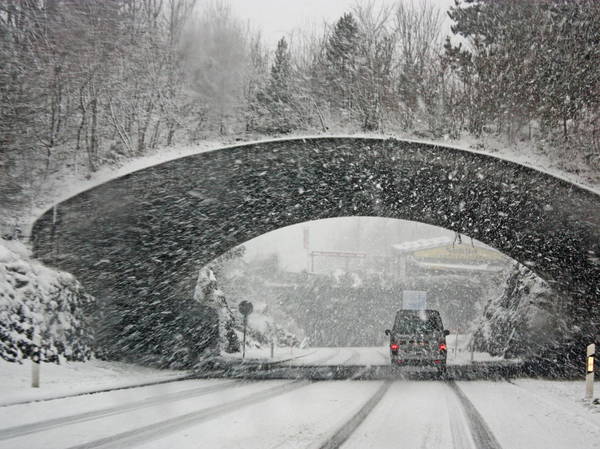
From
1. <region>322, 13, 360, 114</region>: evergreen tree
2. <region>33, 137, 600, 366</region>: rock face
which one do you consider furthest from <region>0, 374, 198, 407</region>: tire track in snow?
<region>322, 13, 360, 114</region>: evergreen tree

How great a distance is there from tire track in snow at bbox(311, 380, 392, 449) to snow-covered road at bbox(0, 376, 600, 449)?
13 mm

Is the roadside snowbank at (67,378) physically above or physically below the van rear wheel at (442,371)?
above

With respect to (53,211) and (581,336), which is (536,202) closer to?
(581,336)

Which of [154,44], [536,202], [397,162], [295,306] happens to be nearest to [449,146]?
[397,162]

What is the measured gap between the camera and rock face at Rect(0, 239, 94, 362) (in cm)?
1362

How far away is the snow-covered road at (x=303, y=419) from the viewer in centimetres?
703

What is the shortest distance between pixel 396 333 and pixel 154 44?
38.2ft

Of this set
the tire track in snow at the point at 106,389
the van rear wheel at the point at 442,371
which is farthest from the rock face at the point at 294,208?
the van rear wheel at the point at 442,371

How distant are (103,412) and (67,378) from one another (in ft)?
17.1

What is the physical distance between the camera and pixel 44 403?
10.4m

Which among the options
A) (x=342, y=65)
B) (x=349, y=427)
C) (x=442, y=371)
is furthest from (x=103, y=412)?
(x=342, y=65)

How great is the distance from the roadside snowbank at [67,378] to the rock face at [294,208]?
263 centimetres

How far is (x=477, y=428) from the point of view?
836 cm

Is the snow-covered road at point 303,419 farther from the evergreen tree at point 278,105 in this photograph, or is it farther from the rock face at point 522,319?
the rock face at point 522,319
